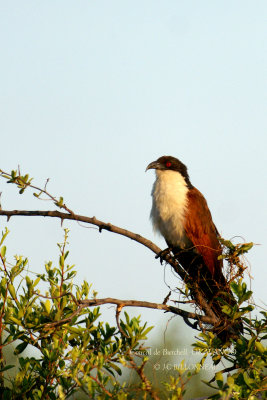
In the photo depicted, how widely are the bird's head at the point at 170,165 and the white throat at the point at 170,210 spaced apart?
0.26m

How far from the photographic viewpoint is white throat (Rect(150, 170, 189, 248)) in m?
5.02

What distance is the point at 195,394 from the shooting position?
10781 millimetres

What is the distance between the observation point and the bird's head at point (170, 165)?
5559 mm

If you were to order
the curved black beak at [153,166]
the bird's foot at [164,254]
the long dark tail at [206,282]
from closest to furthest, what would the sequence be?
the long dark tail at [206,282] < the bird's foot at [164,254] < the curved black beak at [153,166]

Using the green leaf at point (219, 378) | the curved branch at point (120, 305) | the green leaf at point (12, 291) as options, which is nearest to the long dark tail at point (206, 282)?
the curved branch at point (120, 305)

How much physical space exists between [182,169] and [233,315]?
2.62 metres

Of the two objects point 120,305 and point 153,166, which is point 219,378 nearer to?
point 120,305

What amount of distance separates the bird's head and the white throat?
255 mm

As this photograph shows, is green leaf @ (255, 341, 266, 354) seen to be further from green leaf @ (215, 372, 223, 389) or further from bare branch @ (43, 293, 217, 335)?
bare branch @ (43, 293, 217, 335)

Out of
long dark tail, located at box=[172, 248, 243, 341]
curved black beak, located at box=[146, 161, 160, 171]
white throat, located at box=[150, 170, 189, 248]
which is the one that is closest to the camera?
long dark tail, located at box=[172, 248, 243, 341]

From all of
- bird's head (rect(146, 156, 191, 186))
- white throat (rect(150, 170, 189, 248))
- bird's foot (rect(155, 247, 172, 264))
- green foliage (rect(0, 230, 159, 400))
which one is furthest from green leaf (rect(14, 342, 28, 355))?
bird's head (rect(146, 156, 191, 186))

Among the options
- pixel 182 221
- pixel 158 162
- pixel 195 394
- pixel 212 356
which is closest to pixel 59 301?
pixel 212 356

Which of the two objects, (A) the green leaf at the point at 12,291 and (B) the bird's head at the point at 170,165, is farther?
(B) the bird's head at the point at 170,165

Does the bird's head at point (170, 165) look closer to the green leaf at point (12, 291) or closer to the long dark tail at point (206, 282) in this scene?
the long dark tail at point (206, 282)
